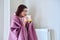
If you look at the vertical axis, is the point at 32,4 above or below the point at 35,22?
above

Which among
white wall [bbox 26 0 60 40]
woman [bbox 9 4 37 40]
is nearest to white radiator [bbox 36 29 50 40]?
white wall [bbox 26 0 60 40]

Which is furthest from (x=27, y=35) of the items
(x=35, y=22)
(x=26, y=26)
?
(x=35, y=22)

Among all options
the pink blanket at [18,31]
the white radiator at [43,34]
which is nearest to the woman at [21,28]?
the pink blanket at [18,31]

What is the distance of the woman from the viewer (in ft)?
5.63

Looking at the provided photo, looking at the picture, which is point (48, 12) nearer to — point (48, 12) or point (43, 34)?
point (48, 12)

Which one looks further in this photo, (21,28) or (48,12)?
(48,12)

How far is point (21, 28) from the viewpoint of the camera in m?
1.72

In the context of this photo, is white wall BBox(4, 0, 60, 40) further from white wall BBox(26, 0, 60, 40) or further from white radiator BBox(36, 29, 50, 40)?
white radiator BBox(36, 29, 50, 40)

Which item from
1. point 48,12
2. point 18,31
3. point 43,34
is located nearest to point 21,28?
point 18,31

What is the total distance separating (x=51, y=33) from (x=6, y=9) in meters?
0.87

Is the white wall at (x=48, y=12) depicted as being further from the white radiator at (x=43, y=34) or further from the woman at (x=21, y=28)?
the woman at (x=21, y=28)

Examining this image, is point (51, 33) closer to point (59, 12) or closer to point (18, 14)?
point (59, 12)

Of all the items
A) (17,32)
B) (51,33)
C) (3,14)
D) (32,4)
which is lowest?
(51,33)

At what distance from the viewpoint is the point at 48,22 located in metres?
2.47
